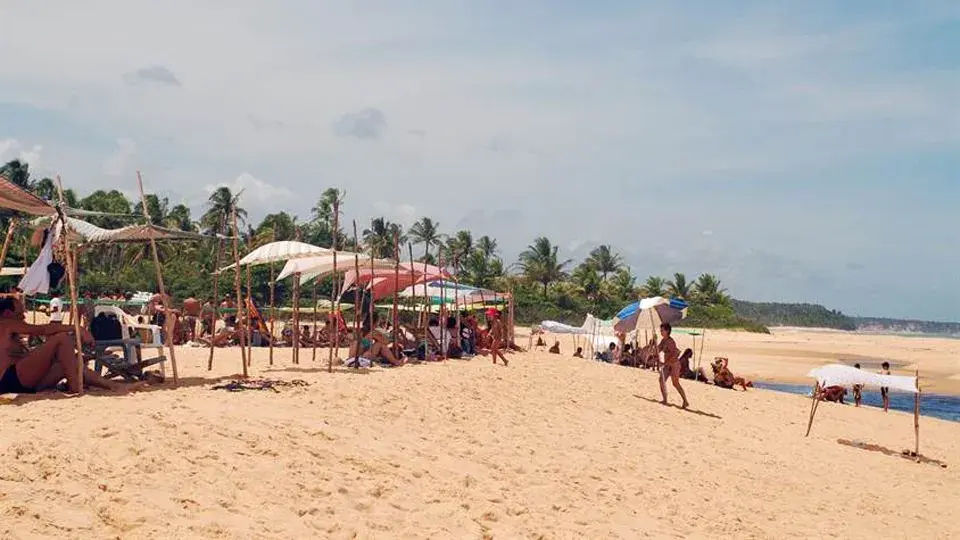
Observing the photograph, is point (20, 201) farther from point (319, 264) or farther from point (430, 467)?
point (319, 264)

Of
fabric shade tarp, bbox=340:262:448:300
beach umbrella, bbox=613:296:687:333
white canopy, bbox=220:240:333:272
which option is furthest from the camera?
beach umbrella, bbox=613:296:687:333

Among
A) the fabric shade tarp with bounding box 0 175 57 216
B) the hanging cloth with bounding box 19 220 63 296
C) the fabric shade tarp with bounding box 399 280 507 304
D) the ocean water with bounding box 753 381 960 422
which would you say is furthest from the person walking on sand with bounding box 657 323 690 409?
the fabric shade tarp with bounding box 0 175 57 216

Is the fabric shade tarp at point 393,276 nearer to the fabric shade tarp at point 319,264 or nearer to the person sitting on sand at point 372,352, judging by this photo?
the fabric shade tarp at point 319,264

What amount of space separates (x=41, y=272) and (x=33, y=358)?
112 cm

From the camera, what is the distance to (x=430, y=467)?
712 centimetres

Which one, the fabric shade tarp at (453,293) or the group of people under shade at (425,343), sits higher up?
the fabric shade tarp at (453,293)

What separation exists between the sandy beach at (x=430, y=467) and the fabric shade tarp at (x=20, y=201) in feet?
6.75

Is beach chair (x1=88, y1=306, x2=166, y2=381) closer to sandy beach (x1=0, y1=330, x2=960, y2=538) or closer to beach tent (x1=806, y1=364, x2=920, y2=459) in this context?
sandy beach (x1=0, y1=330, x2=960, y2=538)

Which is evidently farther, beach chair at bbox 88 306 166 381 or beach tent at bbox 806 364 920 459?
beach tent at bbox 806 364 920 459

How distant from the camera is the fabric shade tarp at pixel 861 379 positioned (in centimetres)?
1241

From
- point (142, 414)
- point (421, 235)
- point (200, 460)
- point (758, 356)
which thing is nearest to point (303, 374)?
point (142, 414)

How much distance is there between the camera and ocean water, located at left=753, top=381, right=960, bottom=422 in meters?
21.1

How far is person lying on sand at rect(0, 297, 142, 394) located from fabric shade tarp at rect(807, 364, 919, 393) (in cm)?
1091

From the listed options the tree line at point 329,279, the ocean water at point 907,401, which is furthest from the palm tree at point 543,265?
the ocean water at point 907,401
